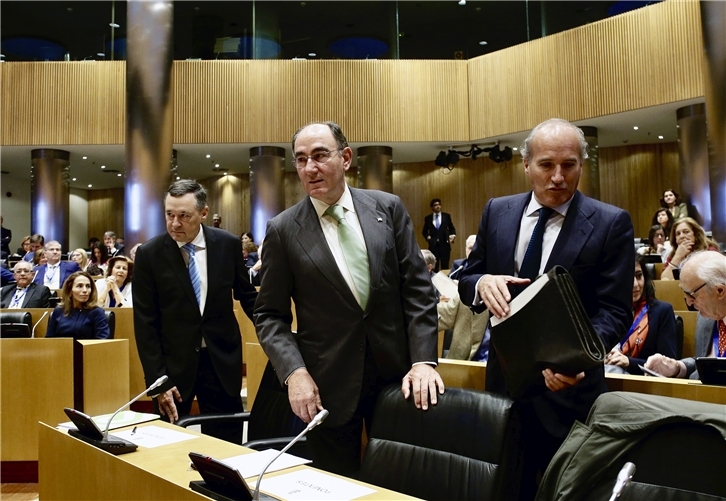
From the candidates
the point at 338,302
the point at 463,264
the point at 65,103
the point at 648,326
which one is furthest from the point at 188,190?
the point at 65,103

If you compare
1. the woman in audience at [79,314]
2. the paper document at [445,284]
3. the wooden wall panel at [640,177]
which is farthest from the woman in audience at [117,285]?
the wooden wall panel at [640,177]

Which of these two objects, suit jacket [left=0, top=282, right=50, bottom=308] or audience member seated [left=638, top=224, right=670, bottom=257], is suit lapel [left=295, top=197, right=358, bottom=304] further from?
audience member seated [left=638, top=224, right=670, bottom=257]

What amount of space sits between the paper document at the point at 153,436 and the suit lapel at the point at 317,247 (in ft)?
1.92

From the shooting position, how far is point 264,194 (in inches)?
439

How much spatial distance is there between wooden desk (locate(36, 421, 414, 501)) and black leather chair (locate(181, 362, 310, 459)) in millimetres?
410

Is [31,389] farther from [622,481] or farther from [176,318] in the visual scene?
[622,481]

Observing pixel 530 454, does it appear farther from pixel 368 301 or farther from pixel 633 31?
pixel 633 31

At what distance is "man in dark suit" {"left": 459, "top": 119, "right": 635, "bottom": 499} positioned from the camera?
149 centimetres

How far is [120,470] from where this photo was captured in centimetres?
151

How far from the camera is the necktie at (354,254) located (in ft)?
5.92

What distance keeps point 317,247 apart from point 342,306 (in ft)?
0.60

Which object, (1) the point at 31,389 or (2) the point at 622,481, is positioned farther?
(1) the point at 31,389

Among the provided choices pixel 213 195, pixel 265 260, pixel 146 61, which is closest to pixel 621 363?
pixel 265 260

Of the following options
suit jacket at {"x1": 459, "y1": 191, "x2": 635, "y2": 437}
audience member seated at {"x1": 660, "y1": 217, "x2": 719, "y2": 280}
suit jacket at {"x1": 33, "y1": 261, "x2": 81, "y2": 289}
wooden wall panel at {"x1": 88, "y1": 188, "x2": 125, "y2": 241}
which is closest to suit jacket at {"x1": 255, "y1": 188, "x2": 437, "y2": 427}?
suit jacket at {"x1": 459, "y1": 191, "x2": 635, "y2": 437}
